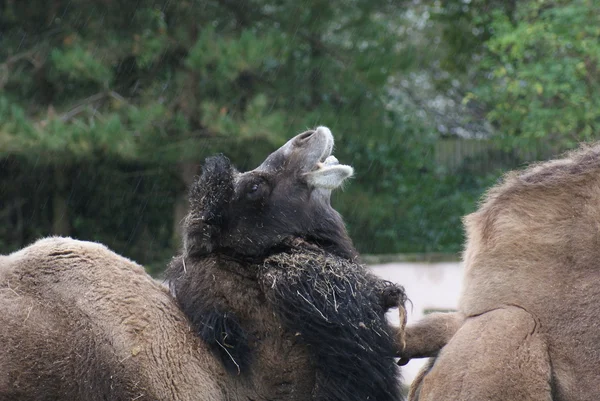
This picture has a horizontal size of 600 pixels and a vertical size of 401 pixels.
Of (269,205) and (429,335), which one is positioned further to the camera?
(269,205)

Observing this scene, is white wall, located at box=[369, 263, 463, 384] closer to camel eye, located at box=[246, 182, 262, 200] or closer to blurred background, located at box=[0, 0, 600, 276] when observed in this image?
blurred background, located at box=[0, 0, 600, 276]

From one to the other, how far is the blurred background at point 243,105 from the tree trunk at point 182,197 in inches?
1.2

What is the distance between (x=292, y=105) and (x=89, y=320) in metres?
8.88

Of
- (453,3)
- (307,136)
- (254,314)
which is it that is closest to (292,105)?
(453,3)

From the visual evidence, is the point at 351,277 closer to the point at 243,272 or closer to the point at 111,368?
the point at 243,272

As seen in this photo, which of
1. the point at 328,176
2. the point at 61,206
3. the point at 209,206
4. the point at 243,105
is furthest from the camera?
the point at 61,206

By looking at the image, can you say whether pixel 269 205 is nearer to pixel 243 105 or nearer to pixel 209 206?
pixel 209 206

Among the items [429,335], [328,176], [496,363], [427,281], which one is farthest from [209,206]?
[427,281]

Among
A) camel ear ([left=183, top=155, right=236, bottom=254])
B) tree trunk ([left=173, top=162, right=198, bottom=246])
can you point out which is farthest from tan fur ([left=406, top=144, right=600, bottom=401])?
tree trunk ([left=173, top=162, right=198, bottom=246])

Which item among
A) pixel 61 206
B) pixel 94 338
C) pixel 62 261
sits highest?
pixel 62 261

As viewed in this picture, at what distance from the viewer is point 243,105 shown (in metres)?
12.2

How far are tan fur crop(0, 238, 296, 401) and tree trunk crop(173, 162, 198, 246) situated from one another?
8.28 m

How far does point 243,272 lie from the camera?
13.2 feet

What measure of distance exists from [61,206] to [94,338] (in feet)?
33.9
